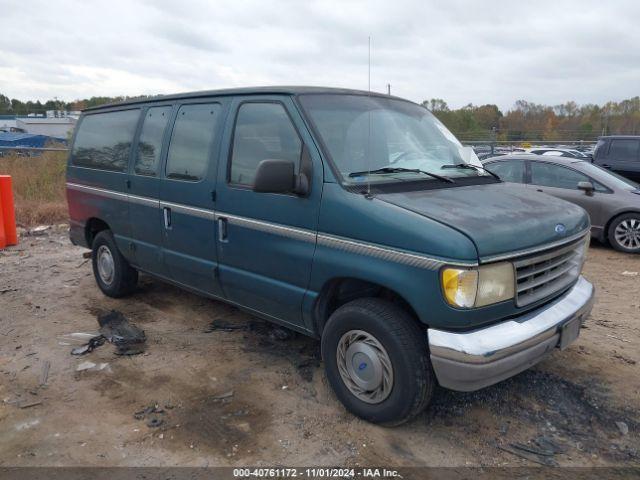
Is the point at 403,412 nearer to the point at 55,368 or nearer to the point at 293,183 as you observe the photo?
the point at 293,183

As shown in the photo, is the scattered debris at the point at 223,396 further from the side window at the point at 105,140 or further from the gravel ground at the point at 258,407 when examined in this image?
the side window at the point at 105,140

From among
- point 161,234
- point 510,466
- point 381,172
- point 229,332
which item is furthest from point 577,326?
point 161,234

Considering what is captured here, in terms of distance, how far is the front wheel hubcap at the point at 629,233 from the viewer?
8.16m

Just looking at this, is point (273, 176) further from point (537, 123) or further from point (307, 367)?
point (537, 123)

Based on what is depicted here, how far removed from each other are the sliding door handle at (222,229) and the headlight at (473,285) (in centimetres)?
193

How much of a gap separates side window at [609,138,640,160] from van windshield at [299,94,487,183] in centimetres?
887

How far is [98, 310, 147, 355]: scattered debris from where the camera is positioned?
4.64m

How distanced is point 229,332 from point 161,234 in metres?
1.13

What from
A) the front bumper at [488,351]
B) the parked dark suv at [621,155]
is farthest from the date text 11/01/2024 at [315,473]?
the parked dark suv at [621,155]

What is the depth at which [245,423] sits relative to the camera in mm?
3449

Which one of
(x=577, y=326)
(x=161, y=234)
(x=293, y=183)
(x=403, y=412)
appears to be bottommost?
(x=403, y=412)

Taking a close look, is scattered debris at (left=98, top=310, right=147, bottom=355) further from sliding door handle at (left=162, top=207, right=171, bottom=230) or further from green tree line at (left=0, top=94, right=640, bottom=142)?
green tree line at (left=0, top=94, right=640, bottom=142)

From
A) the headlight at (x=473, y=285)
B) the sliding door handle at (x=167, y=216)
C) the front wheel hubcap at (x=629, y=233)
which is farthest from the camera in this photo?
the front wheel hubcap at (x=629, y=233)

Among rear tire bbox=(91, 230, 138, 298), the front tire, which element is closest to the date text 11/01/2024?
the front tire
